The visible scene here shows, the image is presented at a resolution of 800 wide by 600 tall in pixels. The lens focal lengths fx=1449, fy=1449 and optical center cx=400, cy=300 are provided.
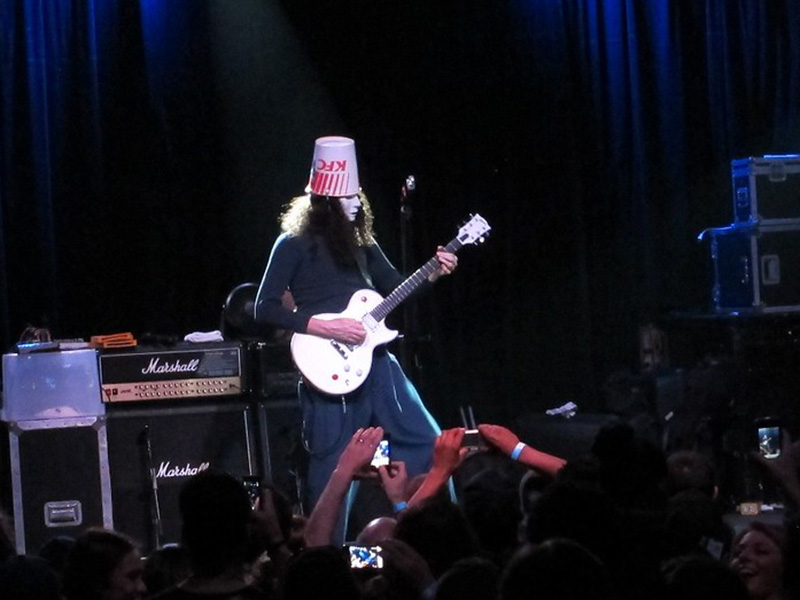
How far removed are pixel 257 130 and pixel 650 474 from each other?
219 inches

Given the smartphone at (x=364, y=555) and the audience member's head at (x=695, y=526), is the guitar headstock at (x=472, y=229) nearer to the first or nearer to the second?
the audience member's head at (x=695, y=526)

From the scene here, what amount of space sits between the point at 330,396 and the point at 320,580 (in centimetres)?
335

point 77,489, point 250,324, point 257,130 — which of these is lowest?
point 77,489

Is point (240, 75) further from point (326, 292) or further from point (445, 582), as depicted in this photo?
point (445, 582)

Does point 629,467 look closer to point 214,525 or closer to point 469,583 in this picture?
point 469,583

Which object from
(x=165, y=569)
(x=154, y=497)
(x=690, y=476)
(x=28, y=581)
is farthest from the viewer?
(x=154, y=497)

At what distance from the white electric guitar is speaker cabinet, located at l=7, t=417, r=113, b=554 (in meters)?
1.32

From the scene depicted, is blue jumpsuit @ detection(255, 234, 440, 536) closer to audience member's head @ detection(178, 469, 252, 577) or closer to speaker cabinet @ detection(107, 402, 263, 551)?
speaker cabinet @ detection(107, 402, 263, 551)

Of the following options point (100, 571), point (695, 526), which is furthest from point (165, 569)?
point (695, 526)

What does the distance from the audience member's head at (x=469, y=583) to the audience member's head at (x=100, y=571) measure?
93cm

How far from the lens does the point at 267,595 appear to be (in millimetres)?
3336

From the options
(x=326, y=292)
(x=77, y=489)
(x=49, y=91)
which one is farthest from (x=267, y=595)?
(x=49, y=91)

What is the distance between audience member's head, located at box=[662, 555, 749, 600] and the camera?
290 centimetres

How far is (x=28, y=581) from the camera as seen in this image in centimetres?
320
